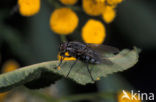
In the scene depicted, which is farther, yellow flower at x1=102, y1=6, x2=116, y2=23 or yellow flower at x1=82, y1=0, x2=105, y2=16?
yellow flower at x1=102, y1=6, x2=116, y2=23

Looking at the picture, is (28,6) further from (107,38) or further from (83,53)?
(107,38)

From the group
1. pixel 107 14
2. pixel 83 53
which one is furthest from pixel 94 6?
pixel 83 53

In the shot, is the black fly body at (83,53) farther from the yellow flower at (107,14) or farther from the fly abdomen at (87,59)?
the yellow flower at (107,14)

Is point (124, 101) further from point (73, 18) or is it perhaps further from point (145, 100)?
point (73, 18)

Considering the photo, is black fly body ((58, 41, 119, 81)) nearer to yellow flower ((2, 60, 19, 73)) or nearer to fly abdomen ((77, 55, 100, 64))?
fly abdomen ((77, 55, 100, 64))

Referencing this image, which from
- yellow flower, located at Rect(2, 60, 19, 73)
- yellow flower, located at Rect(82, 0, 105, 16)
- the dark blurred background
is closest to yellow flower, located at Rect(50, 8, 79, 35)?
yellow flower, located at Rect(82, 0, 105, 16)

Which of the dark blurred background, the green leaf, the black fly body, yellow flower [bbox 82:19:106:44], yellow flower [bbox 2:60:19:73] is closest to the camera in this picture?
the green leaf

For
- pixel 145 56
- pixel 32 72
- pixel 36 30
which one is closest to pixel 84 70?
pixel 32 72
